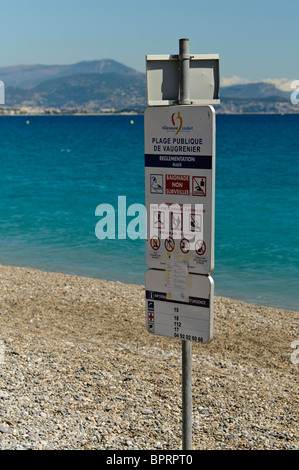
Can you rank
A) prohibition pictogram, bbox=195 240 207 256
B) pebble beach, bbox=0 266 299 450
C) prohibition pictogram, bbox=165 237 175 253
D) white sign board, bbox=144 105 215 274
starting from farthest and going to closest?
pebble beach, bbox=0 266 299 450 → prohibition pictogram, bbox=165 237 175 253 → prohibition pictogram, bbox=195 240 207 256 → white sign board, bbox=144 105 215 274

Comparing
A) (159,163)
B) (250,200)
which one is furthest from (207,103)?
(250,200)

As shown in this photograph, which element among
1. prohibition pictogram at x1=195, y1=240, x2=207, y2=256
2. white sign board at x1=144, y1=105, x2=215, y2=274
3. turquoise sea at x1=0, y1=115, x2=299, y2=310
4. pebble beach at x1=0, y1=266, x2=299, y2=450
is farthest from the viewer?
turquoise sea at x1=0, y1=115, x2=299, y2=310

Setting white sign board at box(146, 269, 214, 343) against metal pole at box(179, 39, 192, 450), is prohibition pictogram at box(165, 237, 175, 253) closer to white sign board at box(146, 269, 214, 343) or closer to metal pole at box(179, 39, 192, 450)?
white sign board at box(146, 269, 214, 343)

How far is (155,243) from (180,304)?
1.57ft

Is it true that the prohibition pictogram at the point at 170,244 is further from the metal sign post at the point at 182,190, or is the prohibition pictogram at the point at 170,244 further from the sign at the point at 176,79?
the sign at the point at 176,79

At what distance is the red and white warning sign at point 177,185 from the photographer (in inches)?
169

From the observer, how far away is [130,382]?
7.56 m

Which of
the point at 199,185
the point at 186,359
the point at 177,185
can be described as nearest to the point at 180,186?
the point at 177,185

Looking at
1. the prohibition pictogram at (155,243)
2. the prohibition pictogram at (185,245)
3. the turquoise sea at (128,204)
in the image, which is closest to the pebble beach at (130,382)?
the prohibition pictogram at (155,243)

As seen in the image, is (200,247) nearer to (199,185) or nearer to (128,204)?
(199,185)

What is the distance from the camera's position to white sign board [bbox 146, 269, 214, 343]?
4.34 meters

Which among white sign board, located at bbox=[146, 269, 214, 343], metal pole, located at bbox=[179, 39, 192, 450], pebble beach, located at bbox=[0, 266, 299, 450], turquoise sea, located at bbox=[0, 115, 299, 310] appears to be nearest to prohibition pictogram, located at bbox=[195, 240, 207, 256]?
white sign board, located at bbox=[146, 269, 214, 343]

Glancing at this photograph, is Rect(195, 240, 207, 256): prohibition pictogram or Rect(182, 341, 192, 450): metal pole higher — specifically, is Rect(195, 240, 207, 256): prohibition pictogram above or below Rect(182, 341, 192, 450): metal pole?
above
